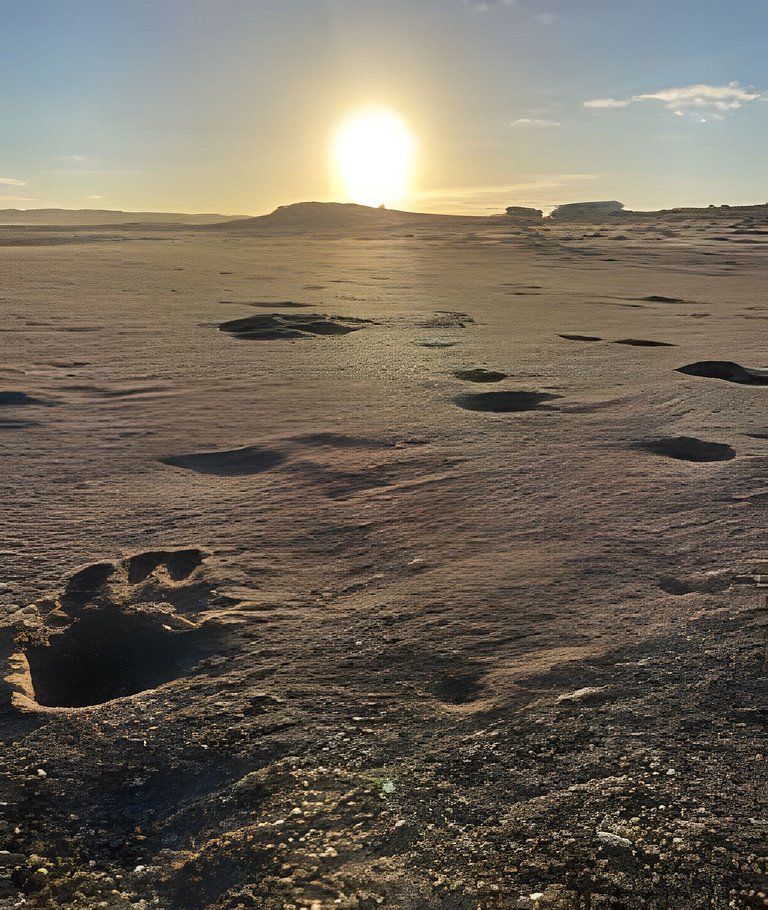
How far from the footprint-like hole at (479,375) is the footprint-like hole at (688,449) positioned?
60.6 inches

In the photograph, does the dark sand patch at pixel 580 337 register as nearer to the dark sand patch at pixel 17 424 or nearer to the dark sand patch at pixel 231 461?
the dark sand patch at pixel 231 461

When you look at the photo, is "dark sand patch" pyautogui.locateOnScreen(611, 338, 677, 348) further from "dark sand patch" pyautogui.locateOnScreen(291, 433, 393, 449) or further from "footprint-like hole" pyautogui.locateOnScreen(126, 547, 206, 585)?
"footprint-like hole" pyautogui.locateOnScreen(126, 547, 206, 585)

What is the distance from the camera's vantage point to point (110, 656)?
210 centimetres

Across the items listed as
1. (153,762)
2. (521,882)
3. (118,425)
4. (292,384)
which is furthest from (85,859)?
(292,384)

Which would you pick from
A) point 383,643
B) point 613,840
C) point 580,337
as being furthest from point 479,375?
point 613,840

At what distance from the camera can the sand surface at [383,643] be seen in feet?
4.60

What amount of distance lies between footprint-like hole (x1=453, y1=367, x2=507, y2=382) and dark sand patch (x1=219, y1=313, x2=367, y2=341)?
2094 mm

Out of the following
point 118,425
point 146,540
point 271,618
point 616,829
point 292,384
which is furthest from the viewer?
point 292,384

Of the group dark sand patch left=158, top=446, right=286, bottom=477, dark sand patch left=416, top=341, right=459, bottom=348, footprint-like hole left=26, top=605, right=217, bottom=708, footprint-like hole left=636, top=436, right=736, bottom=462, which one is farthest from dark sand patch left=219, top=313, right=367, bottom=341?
footprint-like hole left=26, top=605, right=217, bottom=708

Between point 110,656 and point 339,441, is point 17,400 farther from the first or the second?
point 110,656

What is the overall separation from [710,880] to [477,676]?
698 mm

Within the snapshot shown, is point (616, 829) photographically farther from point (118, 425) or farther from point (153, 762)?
point (118, 425)

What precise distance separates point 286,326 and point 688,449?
4440mm

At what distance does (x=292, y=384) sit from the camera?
5121mm
